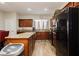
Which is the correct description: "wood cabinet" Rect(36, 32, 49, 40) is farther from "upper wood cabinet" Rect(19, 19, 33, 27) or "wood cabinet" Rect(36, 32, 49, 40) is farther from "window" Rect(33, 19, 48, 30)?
"upper wood cabinet" Rect(19, 19, 33, 27)

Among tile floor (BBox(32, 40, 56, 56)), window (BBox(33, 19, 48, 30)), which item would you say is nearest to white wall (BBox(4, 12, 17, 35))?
window (BBox(33, 19, 48, 30))

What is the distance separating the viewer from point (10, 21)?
10094 millimetres

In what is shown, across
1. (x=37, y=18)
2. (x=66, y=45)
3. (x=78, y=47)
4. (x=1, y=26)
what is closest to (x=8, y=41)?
(x=66, y=45)

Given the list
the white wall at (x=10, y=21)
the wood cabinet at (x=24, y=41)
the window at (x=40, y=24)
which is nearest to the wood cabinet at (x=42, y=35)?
the window at (x=40, y=24)

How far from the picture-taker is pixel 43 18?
37.1ft

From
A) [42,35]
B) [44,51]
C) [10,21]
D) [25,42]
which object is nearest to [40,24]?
[42,35]

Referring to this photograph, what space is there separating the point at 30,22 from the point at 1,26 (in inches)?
95.3

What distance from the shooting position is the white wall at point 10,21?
9.95 m

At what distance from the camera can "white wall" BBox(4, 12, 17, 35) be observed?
392 inches

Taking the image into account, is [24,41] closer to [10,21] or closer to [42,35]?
[10,21]

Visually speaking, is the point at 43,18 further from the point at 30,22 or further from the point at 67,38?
the point at 67,38

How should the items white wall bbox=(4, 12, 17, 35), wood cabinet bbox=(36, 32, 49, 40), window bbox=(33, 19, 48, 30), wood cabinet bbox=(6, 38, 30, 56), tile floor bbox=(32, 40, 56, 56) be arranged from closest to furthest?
wood cabinet bbox=(6, 38, 30, 56) → tile floor bbox=(32, 40, 56, 56) → white wall bbox=(4, 12, 17, 35) → wood cabinet bbox=(36, 32, 49, 40) → window bbox=(33, 19, 48, 30)

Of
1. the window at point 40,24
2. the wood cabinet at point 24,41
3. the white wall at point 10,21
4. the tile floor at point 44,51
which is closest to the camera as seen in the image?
the wood cabinet at point 24,41

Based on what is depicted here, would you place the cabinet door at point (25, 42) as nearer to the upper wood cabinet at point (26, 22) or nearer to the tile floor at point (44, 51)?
the tile floor at point (44, 51)
